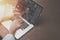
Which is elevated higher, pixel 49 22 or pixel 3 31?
pixel 49 22

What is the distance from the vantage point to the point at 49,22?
2.93 ft

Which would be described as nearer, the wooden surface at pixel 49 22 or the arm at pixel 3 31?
the wooden surface at pixel 49 22

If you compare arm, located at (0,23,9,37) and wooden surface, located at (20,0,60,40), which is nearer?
wooden surface, located at (20,0,60,40)

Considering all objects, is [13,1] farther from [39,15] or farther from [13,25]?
[39,15]

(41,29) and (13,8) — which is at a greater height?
(41,29)

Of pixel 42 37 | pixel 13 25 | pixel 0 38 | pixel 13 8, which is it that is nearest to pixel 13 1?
pixel 13 8

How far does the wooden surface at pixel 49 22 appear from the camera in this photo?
0.84m

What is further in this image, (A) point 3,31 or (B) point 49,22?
(A) point 3,31

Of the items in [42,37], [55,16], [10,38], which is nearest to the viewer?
[55,16]

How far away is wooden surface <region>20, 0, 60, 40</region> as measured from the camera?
84 cm

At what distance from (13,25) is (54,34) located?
39 centimetres

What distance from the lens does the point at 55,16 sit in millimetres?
848

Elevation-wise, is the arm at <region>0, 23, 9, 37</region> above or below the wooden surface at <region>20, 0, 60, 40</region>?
below

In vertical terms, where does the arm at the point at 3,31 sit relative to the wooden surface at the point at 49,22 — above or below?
below
